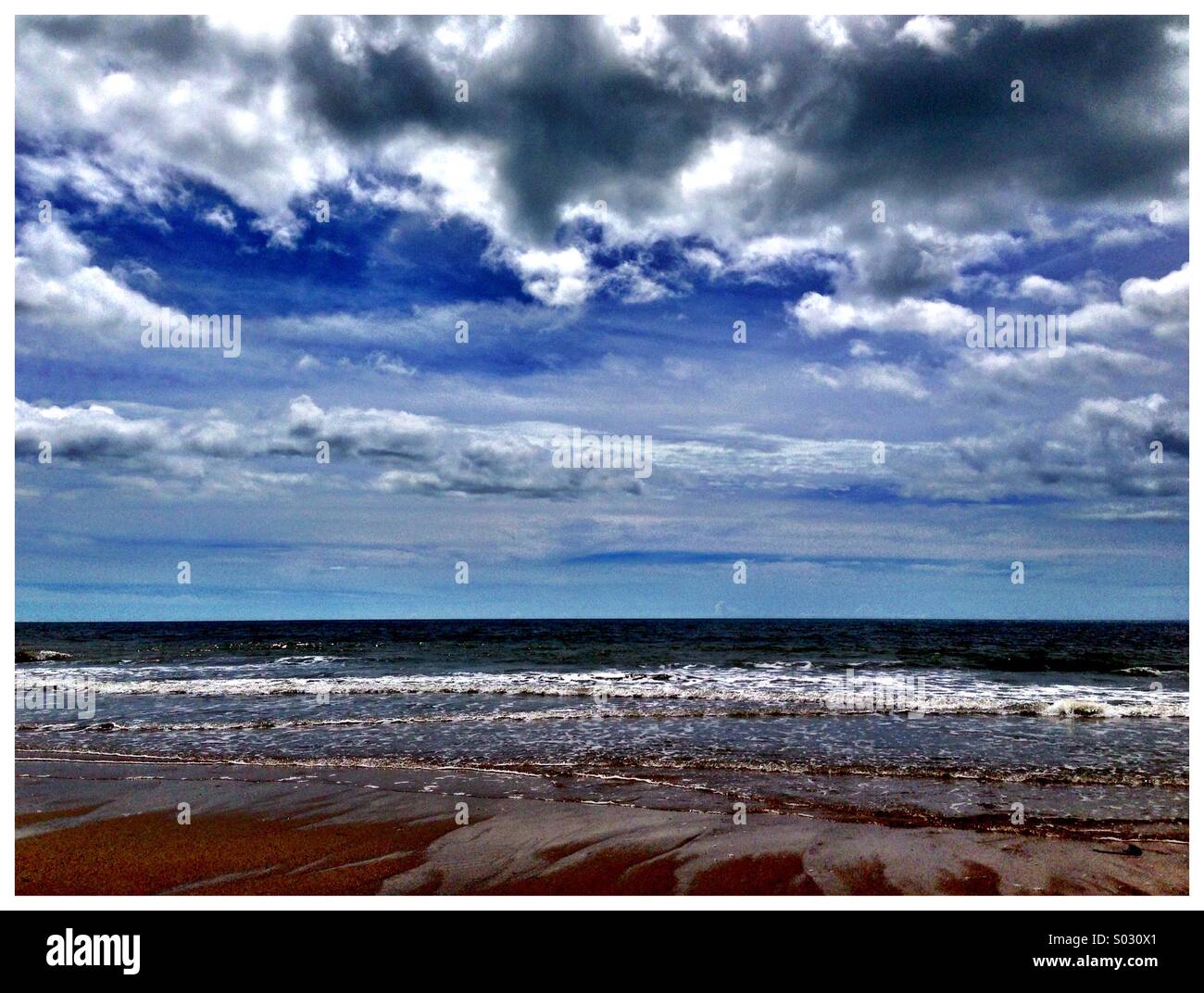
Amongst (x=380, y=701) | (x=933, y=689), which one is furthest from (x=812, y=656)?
(x=380, y=701)

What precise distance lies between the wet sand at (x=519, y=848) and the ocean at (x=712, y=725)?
71 centimetres

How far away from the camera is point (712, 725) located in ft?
42.8

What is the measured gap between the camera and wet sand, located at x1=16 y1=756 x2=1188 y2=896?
5.86 meters

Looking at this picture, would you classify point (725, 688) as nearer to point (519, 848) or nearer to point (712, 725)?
point (712, 725)

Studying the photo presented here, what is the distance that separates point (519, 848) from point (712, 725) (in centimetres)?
717

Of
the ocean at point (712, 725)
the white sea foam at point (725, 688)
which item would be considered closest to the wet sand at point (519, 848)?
the ocean at point (712, 725)

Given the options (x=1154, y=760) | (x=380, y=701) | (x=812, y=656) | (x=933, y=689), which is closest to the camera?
(x=1154, y=760)

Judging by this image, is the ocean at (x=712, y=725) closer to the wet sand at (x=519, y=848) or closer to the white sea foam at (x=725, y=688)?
the white sea foam at (x=725, y=688)

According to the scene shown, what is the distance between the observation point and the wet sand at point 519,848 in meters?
5.86
